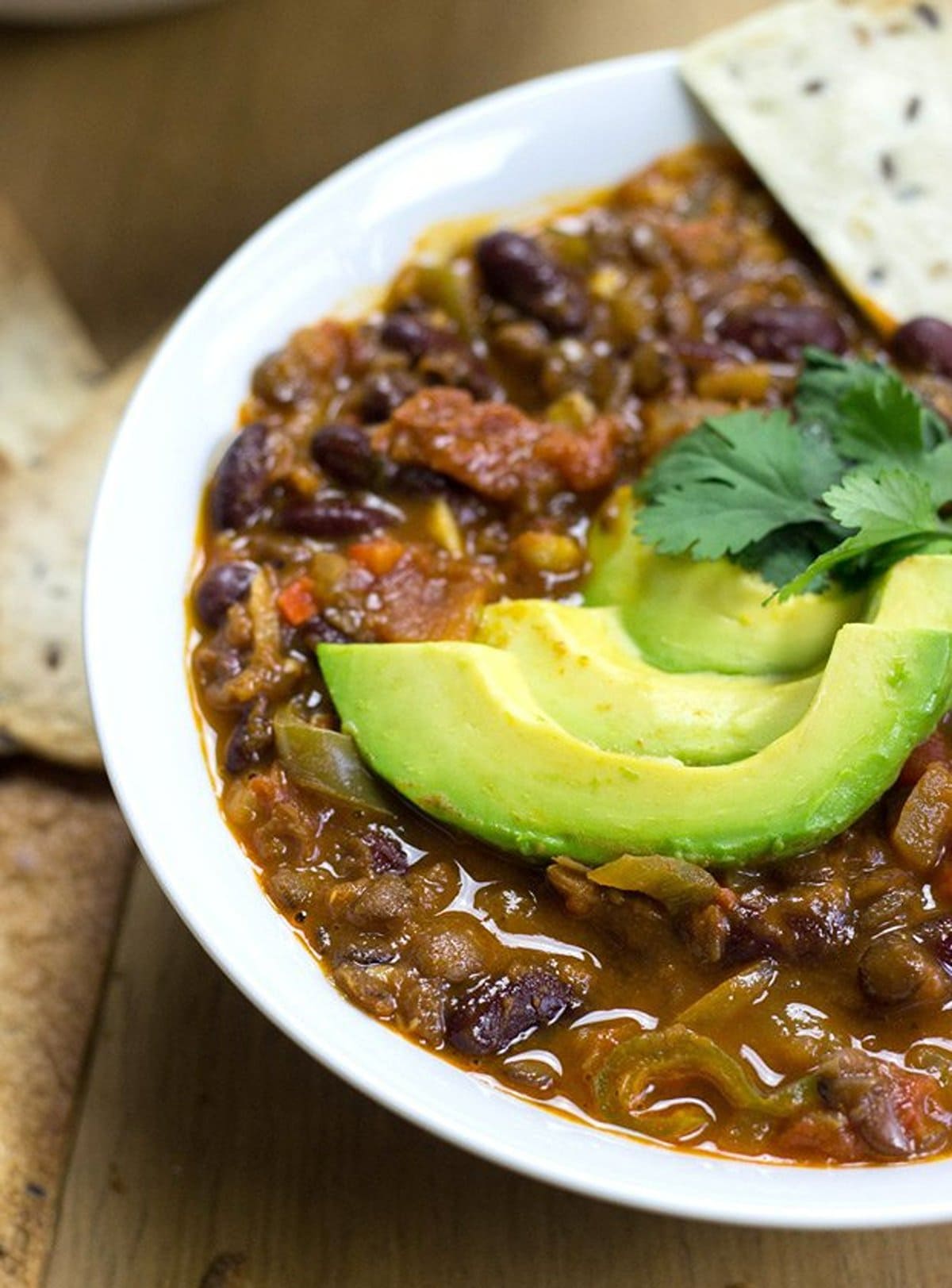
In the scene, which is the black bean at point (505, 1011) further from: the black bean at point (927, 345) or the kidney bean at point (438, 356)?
the black bean at point (927, 345)

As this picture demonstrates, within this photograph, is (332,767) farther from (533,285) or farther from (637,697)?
(533,285)

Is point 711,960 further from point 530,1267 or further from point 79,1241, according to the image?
point 79,1241

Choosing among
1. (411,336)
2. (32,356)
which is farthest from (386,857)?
(32,356)

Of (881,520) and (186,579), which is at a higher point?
(881,520)

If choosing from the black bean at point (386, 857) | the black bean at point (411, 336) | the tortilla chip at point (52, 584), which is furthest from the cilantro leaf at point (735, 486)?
the tortilla chip at point (52, 584)

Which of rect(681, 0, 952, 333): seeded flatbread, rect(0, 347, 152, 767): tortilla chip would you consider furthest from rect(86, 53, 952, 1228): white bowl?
rect(0, 347, 152, 767): tortilla chip

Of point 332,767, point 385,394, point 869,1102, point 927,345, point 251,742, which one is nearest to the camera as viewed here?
point 869,1102

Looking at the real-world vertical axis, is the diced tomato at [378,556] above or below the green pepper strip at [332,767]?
above
